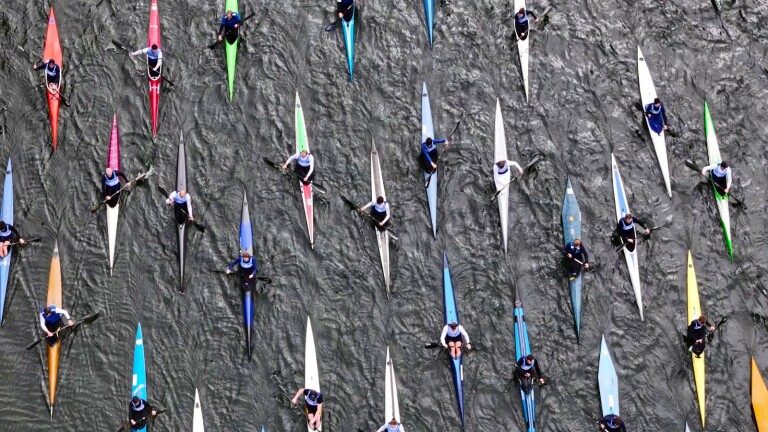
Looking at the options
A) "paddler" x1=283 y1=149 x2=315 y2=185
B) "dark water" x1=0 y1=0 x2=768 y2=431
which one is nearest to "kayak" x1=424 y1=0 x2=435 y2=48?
"dark water" x1=0 y1=0 x2=768 y2=431

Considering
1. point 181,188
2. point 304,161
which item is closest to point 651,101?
point 304,161

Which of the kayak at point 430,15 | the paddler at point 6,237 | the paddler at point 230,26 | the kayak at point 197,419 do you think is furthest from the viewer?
the kayak at point 430,15

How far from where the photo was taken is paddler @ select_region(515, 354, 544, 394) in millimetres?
16859

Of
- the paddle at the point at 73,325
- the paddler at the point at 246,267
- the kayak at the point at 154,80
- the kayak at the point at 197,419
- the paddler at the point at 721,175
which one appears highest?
the kayak at the point at 154,80

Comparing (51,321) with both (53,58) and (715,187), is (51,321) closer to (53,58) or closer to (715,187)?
(53,58)

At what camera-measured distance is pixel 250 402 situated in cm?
1680

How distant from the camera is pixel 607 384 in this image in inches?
677

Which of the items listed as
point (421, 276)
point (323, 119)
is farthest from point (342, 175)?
point (421, 276)

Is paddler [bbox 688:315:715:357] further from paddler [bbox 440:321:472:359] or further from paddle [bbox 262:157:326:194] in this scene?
paddle [bbox 262:157:326:194]

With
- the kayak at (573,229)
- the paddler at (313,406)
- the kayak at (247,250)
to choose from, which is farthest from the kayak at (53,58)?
the kayak at (573,229)

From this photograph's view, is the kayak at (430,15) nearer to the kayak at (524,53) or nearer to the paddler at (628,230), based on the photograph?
the kayak at (524,53)

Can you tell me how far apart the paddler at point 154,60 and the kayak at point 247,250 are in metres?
3.26

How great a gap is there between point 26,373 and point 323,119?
7.40 meters

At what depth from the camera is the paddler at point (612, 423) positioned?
54.4ft
